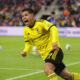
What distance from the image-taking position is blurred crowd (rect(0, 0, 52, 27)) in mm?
34469

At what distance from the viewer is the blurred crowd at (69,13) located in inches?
1175

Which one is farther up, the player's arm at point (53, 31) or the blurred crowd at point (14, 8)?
the blurred crowd at point (14, 8)

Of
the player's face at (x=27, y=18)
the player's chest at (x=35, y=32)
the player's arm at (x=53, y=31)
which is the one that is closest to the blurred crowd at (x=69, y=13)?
the player's chest at (x=35, y=32)

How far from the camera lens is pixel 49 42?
6664 millimetres

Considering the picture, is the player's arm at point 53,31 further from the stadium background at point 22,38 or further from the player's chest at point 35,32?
the stadium background at point 22,38

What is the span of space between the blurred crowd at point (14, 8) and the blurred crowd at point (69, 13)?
8.78ft

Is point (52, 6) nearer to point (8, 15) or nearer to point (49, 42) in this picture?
point (8, 15)

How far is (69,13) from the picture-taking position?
106 feet

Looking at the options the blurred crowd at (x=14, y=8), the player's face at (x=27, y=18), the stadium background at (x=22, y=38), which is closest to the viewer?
the player's face at (x=27, y=18)

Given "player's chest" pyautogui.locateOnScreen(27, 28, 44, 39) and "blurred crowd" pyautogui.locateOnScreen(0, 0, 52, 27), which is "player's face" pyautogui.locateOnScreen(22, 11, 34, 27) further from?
"blurred crowd" pyautogui.locateOnScreen(0, 0, 52, 27)

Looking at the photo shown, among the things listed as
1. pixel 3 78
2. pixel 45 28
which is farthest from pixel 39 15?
pixel 45 28

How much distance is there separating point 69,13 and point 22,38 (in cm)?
774

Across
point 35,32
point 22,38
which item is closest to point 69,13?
point 22,38

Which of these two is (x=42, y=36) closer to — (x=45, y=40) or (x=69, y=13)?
(x=45, y=40)
